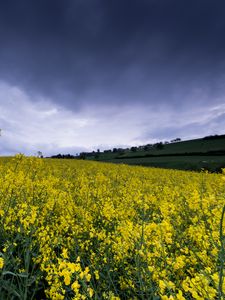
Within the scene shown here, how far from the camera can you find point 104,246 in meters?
4.26

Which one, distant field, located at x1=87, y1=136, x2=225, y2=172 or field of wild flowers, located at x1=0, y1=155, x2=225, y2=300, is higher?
distant field, located at x1=87, y1=136, x2=225, y2=172

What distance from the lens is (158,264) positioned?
3238 mm

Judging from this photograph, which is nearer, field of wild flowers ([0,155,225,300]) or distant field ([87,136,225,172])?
field of wild flowers ([0,155,225,300])

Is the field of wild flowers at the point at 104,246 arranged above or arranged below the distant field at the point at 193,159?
below

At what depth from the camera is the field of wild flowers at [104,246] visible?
269 centimetres

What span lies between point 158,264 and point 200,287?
109 cm

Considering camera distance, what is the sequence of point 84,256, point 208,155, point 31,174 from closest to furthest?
point 84,256 → point 31,174 → point 208,155

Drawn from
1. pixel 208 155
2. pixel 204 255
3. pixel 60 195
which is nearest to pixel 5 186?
pixel 60 195

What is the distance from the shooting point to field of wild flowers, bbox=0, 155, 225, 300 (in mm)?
2689

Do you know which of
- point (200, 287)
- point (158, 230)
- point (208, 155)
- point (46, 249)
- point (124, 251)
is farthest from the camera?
point (208, 155)

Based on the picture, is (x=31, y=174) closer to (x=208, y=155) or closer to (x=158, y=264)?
(x=158, y=264)

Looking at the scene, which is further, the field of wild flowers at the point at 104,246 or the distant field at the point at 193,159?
the distant field at the point at 193,159

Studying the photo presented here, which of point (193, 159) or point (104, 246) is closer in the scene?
point (104, 246)

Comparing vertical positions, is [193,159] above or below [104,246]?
above
